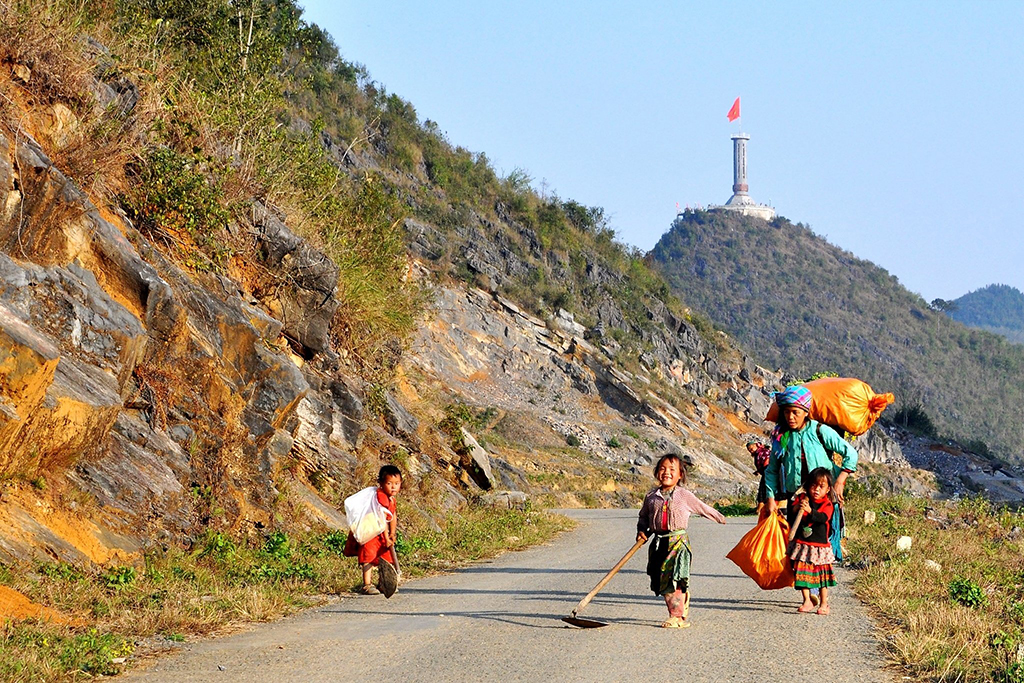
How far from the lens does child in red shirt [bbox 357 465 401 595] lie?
30.9 ft

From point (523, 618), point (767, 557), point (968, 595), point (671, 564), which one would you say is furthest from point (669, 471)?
point (968, 595)

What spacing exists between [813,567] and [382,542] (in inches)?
151

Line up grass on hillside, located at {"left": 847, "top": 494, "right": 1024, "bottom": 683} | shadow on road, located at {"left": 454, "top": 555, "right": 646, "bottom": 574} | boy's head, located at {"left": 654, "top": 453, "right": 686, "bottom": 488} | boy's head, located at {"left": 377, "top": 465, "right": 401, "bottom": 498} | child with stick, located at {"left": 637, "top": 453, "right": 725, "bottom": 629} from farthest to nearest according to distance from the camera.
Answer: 1. shadow on road, located at {"left": 454, "top": 555, "right": 646, "bottom": 574}
2. boy's head, located at {"left": 377, "top": 465, "right": 401, "bottom": 498}
3. boy's head, located at {"left": 654, "top": 453, "right": 686, "bottom": 488}
4. child with stick, located at {"left": 637, "top": 453, "right": 725, "bottom": 629}
5. grass on hillside, located at {"left": 847, "top": 494, "right": 1024, "bottom": 683}

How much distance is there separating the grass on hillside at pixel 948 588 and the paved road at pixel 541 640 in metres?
0.29

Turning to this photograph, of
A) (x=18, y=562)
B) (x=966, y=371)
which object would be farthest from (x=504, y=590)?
(x=966, y=371)

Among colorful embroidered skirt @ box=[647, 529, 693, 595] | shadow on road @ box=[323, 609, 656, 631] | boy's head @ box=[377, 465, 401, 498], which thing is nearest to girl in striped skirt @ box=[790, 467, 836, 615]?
colorful embroidered skirt @ box=[647, 529, 693, 595]

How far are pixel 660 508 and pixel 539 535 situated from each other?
7789 millimetres

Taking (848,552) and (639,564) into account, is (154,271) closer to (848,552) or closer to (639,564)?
(639,564)

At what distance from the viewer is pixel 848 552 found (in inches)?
490

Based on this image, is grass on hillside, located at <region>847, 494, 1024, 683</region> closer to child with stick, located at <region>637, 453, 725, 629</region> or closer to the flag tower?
child with stick, located at <region>637, 453, 725, 629</region>

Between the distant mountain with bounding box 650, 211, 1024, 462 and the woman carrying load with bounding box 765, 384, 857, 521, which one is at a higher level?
the distant mountain with bounding box 650, 211, 1024, 462

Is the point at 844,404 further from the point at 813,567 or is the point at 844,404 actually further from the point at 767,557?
the point at 767,557

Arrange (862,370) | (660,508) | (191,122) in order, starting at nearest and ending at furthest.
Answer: (660,508) → (191,122) → (862,370)

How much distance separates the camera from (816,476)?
8438 mm
